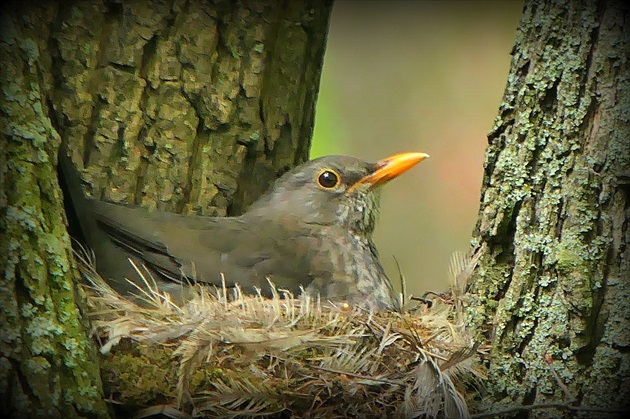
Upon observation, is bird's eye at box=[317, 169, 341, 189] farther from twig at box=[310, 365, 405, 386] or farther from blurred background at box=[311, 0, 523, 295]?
blurred background at box=[311, 0, 523, 295]

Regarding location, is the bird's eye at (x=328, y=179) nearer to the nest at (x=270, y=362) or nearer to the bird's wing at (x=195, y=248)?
the bird's wing at (x=195, y=248)

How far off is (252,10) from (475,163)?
8.93 ft

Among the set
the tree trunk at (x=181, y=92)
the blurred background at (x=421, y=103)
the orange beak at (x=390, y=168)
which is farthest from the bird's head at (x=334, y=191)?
the blurred background at (x=421, y=103)

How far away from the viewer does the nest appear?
9.03 feet

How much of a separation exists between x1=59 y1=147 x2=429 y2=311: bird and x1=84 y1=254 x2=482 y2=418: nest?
258 millimetres

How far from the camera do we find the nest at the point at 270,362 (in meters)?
2.75

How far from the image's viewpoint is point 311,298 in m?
3.59

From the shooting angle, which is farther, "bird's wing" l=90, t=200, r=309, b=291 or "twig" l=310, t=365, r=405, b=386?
"bird's wing" l=90, t=200, r=309, b=291

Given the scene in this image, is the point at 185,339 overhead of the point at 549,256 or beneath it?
beneath

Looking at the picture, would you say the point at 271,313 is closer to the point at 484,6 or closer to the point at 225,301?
the point at 225,301

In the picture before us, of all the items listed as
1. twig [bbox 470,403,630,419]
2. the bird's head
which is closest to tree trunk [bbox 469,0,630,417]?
twig [bbox 470,403,630,419]

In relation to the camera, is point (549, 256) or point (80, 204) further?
point (80, 204)

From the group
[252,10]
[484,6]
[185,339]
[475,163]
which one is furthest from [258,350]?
[484,6]

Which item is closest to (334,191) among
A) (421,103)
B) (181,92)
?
(181,92)
